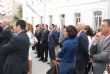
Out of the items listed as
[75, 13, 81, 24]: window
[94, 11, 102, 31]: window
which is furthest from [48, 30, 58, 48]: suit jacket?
[75, 13, 81, 24]: window

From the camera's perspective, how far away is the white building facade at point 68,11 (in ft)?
88.9

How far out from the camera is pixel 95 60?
7.80 m

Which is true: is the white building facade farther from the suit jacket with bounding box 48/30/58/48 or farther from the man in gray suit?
the man in gray suit

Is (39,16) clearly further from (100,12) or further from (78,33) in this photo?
(78,33)

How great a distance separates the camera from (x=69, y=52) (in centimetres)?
866

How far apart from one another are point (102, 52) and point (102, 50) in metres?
0.16

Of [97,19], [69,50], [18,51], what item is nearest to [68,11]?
[97,19]

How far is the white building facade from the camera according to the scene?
27.1 m

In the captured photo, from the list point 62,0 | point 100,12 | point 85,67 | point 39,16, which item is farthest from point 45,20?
point 85,67

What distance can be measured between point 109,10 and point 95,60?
18178mm

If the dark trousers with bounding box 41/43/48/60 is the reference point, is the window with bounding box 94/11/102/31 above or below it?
above

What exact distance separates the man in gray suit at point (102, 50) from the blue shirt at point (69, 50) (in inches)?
27.7

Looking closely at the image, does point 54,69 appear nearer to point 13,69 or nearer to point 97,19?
point 13,69

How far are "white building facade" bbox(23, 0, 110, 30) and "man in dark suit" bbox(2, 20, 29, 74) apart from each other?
56.6 feet
